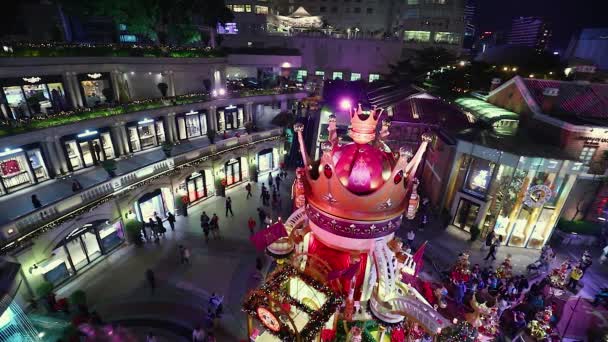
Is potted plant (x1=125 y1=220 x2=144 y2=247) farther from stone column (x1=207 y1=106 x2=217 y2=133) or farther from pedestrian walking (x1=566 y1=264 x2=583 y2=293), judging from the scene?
pedestrian walking (x1=566 y1=264 x2=583 y2=293)

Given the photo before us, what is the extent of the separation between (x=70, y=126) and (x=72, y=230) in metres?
5.55

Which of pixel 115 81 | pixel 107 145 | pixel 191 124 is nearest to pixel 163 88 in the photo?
pixel 115 81

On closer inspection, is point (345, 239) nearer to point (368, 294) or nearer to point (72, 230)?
point (368, 294)

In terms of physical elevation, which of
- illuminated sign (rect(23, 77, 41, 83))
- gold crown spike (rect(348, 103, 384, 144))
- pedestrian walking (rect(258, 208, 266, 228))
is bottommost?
pedestrian walking (rect(258, 208, 266, 228))

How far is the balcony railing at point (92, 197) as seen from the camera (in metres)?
12.5

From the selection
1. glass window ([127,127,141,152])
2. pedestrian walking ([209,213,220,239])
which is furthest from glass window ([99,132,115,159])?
pedestrian walking ([209,213,220,239])

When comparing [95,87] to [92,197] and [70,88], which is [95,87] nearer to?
[70,88]

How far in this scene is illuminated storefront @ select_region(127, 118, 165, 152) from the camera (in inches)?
808

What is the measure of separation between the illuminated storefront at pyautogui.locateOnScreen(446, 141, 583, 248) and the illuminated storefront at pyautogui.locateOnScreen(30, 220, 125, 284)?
830 inches

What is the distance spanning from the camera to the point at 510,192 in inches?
749

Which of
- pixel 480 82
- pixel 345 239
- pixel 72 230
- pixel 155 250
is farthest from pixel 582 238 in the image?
pixel 72 230

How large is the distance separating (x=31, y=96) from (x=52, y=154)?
336 cm

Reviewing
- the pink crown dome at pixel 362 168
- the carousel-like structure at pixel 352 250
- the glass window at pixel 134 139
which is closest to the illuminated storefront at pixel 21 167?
the glass window at pixel 134 139

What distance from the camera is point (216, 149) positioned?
2295cm
